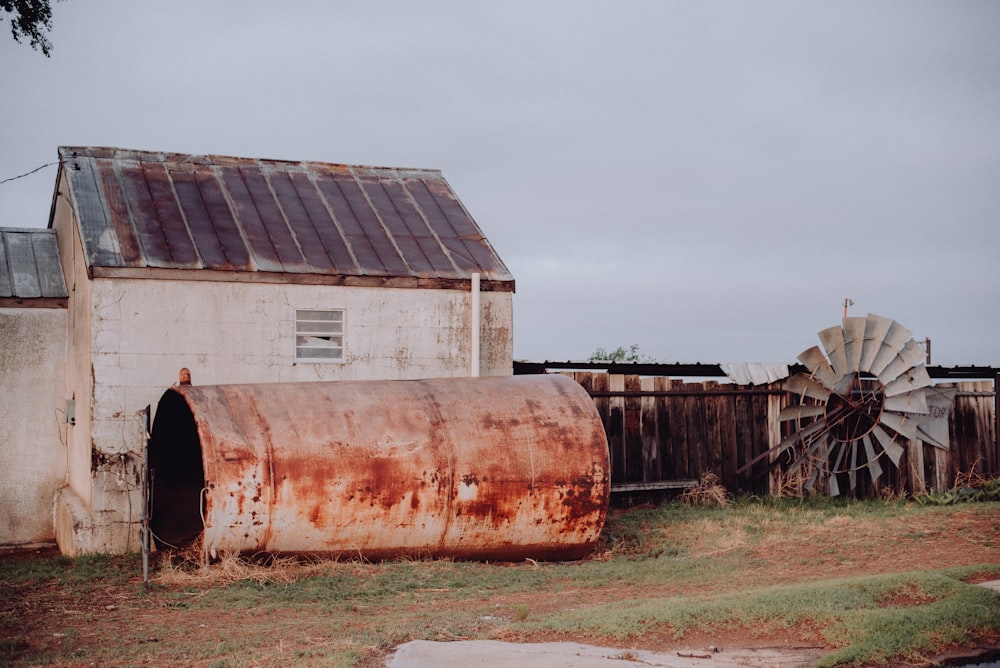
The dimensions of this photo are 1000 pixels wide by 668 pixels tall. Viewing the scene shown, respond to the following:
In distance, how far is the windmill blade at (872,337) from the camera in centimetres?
1536

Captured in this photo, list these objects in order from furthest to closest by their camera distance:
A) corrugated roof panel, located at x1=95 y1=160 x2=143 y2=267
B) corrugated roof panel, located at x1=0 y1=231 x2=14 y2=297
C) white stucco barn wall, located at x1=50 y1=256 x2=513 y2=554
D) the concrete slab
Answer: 1. corrugated roof panel, located at x1=0 y1=231 x2=14 y2=297
2. corrugated roof panel, located at x1=95 y1=160 x2=143 y2=267
3. white stucco barn wall, located at x1=50 y1=256 x2=513 y2=554
4. the concrete slab

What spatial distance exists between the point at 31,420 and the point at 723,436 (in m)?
10.8

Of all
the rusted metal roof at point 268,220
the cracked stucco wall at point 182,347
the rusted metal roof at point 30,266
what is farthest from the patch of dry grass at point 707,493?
the rusted metal roof at point 30,266

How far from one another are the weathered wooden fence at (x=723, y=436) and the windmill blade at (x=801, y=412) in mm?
655

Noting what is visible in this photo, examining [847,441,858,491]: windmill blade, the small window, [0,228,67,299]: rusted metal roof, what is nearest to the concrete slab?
Result: the small window

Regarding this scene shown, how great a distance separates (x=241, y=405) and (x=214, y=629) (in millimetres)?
3239

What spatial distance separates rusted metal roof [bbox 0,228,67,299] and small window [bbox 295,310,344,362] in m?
3.87

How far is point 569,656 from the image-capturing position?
6.95 m

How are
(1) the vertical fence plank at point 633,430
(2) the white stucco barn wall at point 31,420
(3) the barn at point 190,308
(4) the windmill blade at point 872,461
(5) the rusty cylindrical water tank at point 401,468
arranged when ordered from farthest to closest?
1. (1) the vertical fence plank at point 633,430
2. (4) the windmill blade at point 872,461
3. (2) the white stucco barn wall at point 31,420
4. (3) the barn at point 190,308
5. (5) the rusty cylindrical water tank at point 401,468

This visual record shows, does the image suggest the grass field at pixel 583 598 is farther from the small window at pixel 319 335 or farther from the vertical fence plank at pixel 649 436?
the small window at pixel 319 335

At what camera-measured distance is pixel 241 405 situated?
1112 centimetres

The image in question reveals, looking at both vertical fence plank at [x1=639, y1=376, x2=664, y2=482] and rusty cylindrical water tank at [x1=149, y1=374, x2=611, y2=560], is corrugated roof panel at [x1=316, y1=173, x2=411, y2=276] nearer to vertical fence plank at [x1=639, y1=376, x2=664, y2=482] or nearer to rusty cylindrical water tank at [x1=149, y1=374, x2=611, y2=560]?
rusty cylindrical water tank at [x1=149, y1=374, x2=611, y2=560]

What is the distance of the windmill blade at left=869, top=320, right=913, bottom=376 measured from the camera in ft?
50.2

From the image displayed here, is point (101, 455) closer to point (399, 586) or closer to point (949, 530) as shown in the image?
point (399, 586)
